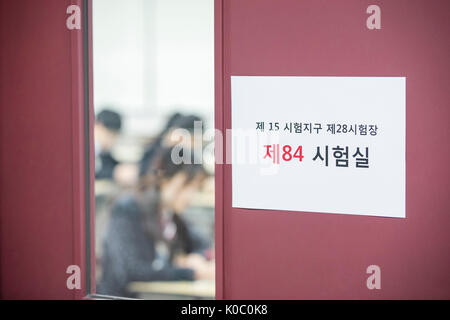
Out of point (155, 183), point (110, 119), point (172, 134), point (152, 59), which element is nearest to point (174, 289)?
point (155, 183)

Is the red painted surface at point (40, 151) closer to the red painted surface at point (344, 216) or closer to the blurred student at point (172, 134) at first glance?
the blurred student at point (172, 134)

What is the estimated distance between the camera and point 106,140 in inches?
138

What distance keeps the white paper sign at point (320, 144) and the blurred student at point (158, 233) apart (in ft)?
1.02

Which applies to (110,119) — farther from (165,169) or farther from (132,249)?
(132,249)

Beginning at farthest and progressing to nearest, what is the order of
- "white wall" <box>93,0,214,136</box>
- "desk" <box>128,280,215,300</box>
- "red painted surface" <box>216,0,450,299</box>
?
"desk" <box>128,280,215,300</box> < "white wall" <box>93,0,214,136</box> < "red painted surface" <box>216,0,450,299</box>

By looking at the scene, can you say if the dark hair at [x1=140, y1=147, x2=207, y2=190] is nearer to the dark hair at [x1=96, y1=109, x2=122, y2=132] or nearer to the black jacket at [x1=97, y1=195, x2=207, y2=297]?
the black jacket at [x1=97, y1=195, x2=207, y2=297]

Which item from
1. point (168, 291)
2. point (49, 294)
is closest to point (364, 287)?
point (168, 291)

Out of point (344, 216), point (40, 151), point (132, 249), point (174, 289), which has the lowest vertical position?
point (174, 289)

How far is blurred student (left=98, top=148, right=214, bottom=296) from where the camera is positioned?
3.42 m

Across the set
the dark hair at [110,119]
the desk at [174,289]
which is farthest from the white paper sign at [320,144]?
the dark hair at [110,119]

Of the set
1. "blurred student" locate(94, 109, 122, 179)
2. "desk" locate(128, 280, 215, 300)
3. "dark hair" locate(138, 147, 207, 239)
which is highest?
"blurred student" locate(94, 109, 122, 179)

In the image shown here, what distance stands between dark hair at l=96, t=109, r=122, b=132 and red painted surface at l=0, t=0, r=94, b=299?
107 millimetres

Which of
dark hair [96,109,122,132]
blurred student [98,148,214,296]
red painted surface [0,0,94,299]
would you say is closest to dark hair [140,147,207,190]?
blurred student [98,148,214,296]

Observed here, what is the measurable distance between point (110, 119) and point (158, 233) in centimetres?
66
